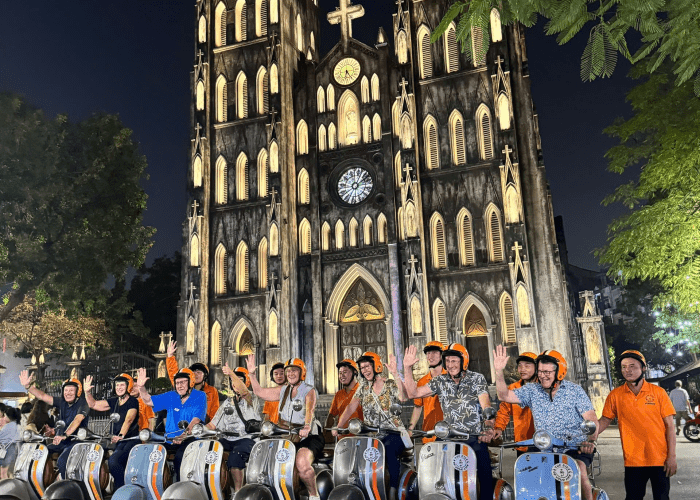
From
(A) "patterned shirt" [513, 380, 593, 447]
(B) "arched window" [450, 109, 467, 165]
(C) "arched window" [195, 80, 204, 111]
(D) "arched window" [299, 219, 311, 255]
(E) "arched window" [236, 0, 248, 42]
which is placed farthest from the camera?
(E) "arched window" [236, 0, 248, 42]

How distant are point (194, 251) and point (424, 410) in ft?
67.1

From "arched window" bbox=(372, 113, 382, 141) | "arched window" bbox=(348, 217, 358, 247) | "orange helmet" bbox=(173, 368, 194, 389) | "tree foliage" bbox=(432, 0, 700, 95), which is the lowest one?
"orange helmet" bbox=(173, 368, 194, 389)

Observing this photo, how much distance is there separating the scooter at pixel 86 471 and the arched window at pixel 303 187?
1876 cm

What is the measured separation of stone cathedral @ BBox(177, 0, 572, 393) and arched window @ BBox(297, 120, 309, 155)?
0.05m

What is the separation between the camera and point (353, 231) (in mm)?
24438

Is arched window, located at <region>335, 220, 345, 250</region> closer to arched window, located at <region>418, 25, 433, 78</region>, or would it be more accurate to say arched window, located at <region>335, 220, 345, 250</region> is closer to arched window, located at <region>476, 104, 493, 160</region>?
arched window, located at <region>476, 104, 493, 160</region>

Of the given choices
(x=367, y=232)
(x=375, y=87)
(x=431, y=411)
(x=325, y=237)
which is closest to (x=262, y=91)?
(x=375, y=87)

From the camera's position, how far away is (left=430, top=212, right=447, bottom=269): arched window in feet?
76.4

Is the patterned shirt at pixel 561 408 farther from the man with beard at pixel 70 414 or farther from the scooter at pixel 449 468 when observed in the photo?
the man with beard at pixel 70 414

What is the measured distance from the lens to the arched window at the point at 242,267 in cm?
2555

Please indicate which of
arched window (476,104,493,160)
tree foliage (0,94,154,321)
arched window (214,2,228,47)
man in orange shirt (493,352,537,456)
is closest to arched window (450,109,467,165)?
arched window (476,104,493,160)

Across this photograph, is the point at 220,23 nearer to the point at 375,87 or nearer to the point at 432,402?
the point at 375,87

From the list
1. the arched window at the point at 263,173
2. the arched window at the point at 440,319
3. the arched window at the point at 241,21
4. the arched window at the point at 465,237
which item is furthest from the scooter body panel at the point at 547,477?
the arched window at the point at 241,21

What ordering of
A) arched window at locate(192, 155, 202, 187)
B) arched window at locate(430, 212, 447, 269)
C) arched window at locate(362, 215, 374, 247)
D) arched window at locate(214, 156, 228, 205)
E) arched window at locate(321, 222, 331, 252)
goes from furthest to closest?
arched window at locate(214, 156, 228, 205) → arched window at locate(192, 155, 202, 187) → arched window at locate(321, 222, 331, 252) → arched window at locate(362, 215, 374, 247) → arched window at locate(430, 212, 447, 269)
